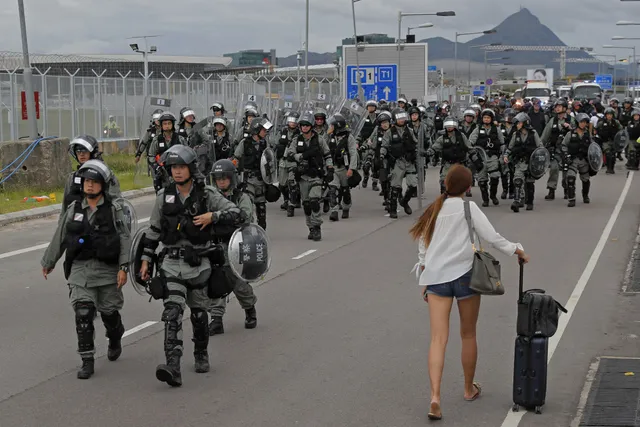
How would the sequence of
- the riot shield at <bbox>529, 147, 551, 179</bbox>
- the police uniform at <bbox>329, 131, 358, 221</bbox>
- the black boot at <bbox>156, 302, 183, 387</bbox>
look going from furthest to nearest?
the riot shield at <bbox>529, 147, 551, 179</bbox>, the police uniform at <bbox>329, 131, 358, 221</bbox>, the black boot at <bbox>156, 302, 183, 387</bbox>

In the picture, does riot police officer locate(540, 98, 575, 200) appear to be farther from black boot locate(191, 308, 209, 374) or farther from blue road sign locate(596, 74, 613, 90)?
blue road sign locate(596, 74, 613, 90)

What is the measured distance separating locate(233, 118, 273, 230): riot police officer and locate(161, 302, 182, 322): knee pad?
797 cm

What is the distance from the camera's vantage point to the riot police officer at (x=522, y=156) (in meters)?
Answer: 19.5

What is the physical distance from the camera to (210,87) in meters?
41.2

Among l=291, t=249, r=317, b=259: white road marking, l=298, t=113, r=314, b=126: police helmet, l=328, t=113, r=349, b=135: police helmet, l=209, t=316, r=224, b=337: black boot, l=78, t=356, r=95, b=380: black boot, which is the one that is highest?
l=298, t=113, r=314, b=126: police helmet

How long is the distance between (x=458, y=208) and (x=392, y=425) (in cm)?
141

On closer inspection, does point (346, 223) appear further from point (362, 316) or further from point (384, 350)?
point (384, 350)

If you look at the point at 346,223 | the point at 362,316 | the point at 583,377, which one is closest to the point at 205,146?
the point at 346,223

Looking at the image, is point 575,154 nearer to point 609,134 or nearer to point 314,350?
point 609,134

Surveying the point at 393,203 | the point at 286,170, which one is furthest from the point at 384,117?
the point at 286,170

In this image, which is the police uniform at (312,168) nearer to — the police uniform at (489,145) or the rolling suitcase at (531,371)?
the police uniform at (489,145)

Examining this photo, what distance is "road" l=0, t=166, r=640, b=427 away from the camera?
23.0 ft

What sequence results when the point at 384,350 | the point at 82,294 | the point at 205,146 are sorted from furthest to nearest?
the point at 205,146 < the point at 384,350 < the point at 82,294

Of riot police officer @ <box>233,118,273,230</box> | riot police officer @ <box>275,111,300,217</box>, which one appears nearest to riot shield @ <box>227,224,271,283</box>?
riot police officer @ <box>233,118,273,230</box>
